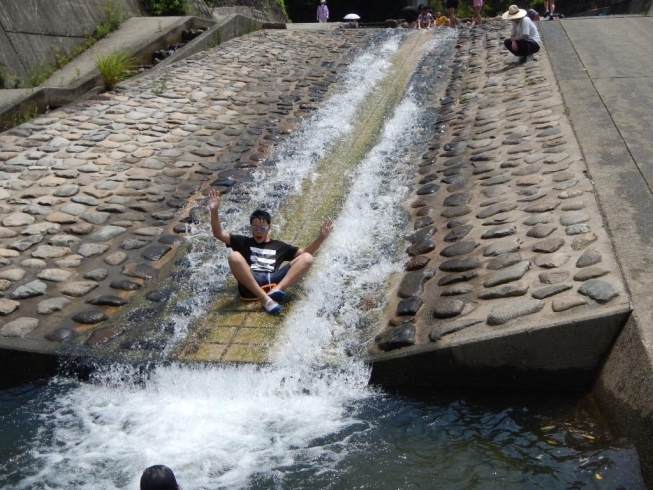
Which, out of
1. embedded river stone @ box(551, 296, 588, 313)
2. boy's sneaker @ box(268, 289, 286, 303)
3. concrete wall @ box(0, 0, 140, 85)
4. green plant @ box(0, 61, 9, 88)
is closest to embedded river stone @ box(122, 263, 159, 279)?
boy's sneaker @ box(268, 289, 286, 303)

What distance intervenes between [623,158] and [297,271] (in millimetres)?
3342

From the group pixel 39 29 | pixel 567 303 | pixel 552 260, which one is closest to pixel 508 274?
pixel 552 260

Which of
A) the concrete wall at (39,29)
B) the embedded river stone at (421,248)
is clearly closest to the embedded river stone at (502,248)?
Answer: the embedded river stone at (421,248)

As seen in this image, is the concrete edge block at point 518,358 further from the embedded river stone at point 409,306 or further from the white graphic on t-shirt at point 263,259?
the white graphic on t-shirt at point 263,259

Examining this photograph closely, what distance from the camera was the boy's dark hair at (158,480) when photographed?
355 cm

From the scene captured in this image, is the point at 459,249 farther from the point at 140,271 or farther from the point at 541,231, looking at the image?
the point at 140,271

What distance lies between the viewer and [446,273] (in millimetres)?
6410

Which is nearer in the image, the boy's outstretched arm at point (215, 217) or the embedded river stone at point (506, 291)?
the embedded river stone at point (506, 291)

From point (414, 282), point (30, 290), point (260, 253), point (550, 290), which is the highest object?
point (550, 290)

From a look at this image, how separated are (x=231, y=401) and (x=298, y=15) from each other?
93.5ft

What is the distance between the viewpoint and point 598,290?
17.2 ft

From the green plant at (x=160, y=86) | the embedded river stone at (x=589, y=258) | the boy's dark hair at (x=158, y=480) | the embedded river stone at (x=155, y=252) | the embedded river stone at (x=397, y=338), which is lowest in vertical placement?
the embedded river stone at (x=155, y=252)

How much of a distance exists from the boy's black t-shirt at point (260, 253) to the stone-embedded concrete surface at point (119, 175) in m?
0.83

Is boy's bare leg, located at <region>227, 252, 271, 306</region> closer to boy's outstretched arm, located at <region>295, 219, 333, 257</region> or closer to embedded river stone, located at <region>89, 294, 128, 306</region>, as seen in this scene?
boy's outstretched arm, located at <region>295, 219, 333, 257</region>
